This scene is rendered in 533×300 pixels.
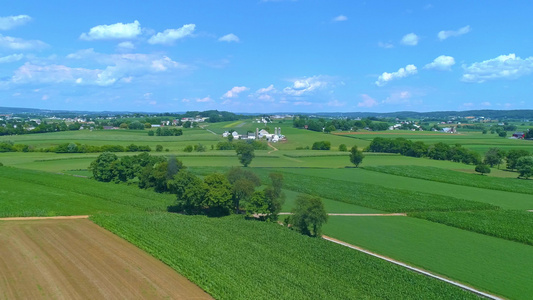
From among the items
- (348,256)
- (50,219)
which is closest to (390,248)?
(348,256)

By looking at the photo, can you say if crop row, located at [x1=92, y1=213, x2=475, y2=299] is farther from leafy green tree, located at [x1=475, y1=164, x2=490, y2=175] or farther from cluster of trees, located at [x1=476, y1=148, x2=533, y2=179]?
cluster of trees, located at [x1=476, y1=148, x2=533, y2=179]

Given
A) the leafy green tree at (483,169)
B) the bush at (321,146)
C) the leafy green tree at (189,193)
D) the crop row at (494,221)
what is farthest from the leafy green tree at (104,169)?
the leafy green tree at (483,169)

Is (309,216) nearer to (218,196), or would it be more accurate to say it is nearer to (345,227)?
(345,227)

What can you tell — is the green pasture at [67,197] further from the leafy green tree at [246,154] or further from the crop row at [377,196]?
the leafy green tree at [246,154]

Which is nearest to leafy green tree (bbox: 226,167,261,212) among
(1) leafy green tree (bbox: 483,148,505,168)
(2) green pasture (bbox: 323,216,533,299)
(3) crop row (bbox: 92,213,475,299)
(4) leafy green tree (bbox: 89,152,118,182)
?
(3) crop row (bbox: 92,213,475,299)

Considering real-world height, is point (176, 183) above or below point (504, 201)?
above

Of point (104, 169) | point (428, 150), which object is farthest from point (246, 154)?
point (428, 150)

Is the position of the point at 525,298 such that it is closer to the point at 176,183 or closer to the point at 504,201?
the point at 504,201
